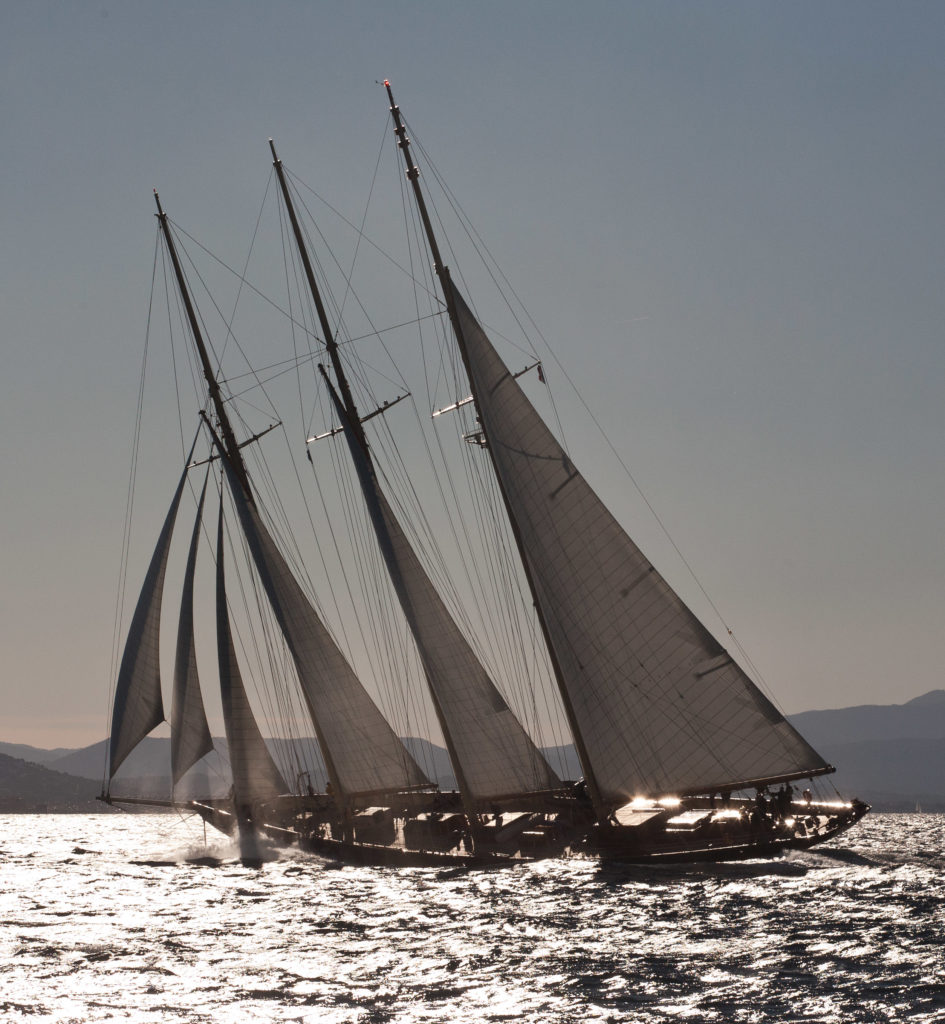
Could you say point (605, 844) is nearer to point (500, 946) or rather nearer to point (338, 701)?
point (500, 946)

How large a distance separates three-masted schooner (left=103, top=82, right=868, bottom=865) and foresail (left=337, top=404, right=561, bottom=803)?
0.07 metres

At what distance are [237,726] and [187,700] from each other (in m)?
2.54

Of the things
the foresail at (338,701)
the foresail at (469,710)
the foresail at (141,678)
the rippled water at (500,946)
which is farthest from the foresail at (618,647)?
the foresail at (141,678)

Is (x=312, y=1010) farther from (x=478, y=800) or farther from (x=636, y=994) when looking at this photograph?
(x=478, y=800)

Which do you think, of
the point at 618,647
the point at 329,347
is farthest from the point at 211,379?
the point at 618,647

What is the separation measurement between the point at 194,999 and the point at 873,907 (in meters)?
20.0

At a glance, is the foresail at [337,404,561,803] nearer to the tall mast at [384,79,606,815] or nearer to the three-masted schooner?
the three-masted schooner

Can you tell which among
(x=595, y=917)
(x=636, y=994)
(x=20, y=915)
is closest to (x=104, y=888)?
(x=20, y=915)

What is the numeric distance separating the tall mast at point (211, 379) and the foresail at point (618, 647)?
1976cm

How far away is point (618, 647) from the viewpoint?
37000 millimetres

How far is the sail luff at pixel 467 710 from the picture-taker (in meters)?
43.7

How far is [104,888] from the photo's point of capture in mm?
52812

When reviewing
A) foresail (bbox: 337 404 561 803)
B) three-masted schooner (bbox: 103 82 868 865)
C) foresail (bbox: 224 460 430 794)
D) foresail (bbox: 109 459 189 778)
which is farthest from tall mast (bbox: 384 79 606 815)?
foresail (bbox: 109 459 189 778)

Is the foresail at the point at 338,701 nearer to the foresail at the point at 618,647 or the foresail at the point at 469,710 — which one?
the foresail at the point at 469,710
